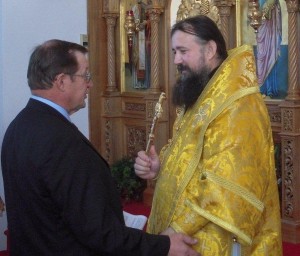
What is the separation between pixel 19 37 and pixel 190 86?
3.89 meters

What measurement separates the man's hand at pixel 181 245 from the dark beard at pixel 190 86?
686mm

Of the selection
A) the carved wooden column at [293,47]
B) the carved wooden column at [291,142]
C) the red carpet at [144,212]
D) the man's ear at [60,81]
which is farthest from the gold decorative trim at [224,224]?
the carved wooden column at [293,47]

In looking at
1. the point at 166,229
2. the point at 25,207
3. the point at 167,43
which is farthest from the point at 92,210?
the point at 167,43

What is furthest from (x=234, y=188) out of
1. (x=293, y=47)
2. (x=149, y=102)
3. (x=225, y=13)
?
(x=149, y=102)

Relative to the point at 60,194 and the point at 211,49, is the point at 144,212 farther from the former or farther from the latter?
the point at 60,194

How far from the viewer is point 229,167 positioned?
2.53 m

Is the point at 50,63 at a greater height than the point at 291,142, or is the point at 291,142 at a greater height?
the point at 50,63

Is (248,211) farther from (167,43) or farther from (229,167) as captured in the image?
(167,43)

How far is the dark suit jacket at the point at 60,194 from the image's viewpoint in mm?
2072

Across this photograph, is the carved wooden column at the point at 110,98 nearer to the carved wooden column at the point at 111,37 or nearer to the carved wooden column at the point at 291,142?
the carved wooden column at the point at 111,37

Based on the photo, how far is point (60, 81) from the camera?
219 centimetres

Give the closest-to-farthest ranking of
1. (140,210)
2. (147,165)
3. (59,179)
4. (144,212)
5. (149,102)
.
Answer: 1. (59,179)
2. (147,165)
3. (144,212)
4. (140,210)
5. (149,102)

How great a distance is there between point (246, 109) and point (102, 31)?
A: 539 centimetres

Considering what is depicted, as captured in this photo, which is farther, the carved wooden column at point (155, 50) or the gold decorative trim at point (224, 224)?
the carved wooden column at point (155, 50)
